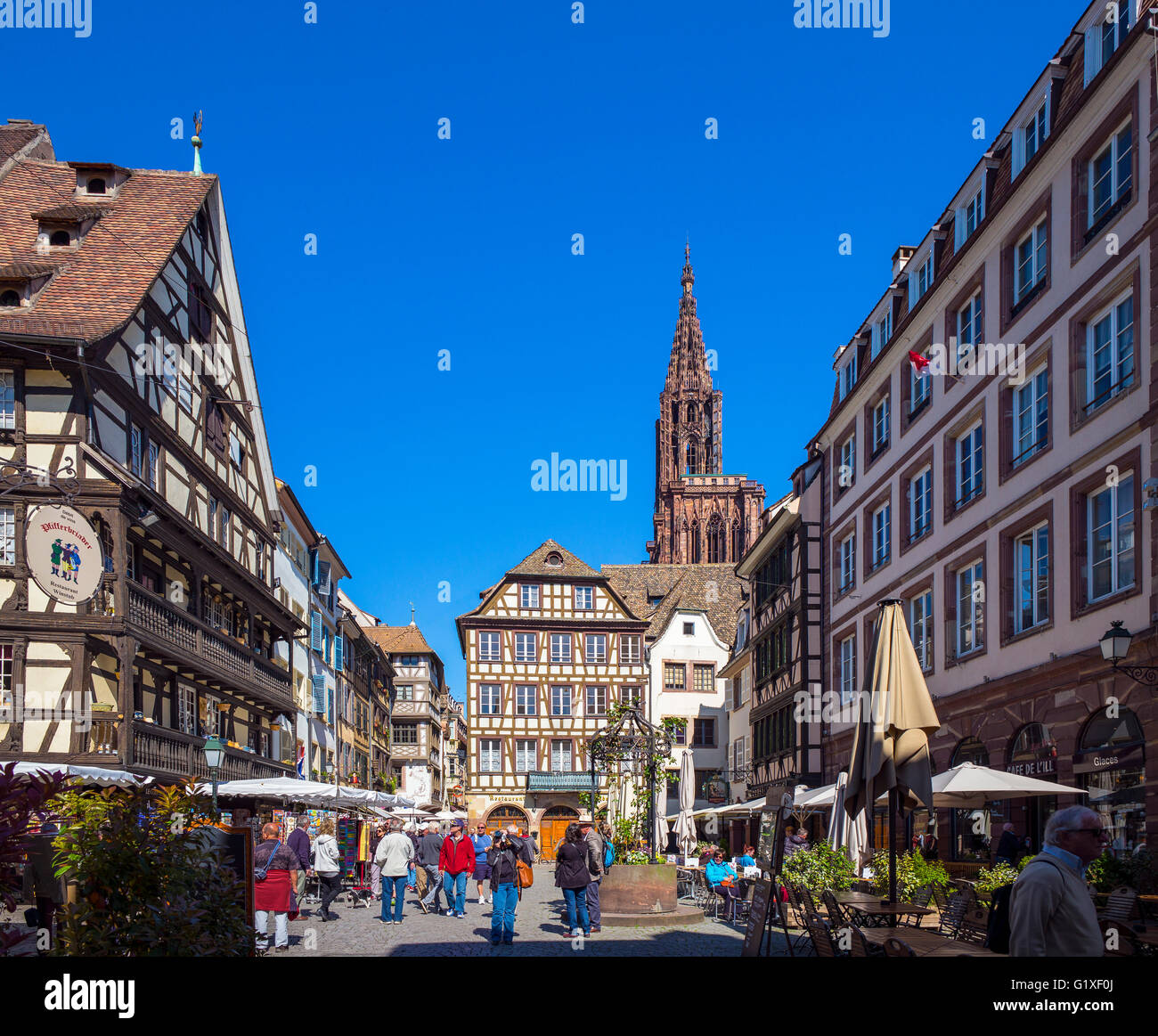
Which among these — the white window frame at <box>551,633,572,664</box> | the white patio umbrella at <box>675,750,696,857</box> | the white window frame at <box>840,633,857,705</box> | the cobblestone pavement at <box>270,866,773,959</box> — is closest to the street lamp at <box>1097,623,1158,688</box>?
the cobblestone pavement at <box>270,866,773,959</box>

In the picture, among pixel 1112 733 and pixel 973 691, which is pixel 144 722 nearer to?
pixel 973 691

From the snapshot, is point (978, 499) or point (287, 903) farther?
point (978, 499)

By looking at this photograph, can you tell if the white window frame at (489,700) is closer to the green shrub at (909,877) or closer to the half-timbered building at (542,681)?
the half-timbered building at (542,681)

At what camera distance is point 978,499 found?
23578 mm

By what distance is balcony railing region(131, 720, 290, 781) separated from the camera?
77.9ft

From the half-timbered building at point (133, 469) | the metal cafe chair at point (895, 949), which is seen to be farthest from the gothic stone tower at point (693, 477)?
the metal cafe chair at point (895, 949)

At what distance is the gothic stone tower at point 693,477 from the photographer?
110625 mm

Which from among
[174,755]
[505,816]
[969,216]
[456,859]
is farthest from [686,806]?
[505,816]

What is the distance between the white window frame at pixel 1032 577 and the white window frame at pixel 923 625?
487 centimetres

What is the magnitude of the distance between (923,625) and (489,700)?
36.3 metres

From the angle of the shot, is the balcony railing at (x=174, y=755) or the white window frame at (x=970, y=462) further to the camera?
the white window frame at (x=970, y=462)

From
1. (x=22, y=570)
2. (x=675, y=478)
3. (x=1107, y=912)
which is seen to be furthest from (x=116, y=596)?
(x=675, y=478)

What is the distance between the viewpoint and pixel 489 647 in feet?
202
